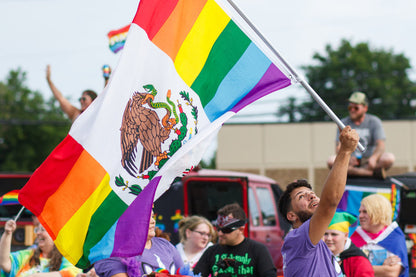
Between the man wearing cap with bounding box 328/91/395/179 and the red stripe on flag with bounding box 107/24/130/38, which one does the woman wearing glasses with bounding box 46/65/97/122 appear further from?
the man wearing cap with bounding box 328/91/395/179

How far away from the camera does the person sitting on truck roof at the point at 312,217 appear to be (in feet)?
12.6

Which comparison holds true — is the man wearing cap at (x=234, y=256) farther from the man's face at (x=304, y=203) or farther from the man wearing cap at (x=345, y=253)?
the man's face at (x=304, y=203)

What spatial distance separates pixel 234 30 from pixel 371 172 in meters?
4.80

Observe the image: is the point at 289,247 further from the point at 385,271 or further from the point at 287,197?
the point at 385,271

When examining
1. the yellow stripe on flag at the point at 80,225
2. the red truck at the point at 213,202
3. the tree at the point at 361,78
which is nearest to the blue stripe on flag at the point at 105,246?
the yellow stripe on flag at the point at 80,225

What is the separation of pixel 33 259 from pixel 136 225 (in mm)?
3077

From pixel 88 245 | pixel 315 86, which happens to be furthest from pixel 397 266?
pixel 315 86

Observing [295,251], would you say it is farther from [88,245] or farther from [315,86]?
[315,86]

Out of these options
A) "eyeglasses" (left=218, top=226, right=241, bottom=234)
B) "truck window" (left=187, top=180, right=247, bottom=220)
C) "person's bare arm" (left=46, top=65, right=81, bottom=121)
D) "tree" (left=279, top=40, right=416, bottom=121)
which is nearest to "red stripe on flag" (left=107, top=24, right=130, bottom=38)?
"person's bare arm" (left=46, top=65, right=81, bottom=121)

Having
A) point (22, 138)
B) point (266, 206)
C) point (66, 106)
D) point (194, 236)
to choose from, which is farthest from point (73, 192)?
point (22, 138)

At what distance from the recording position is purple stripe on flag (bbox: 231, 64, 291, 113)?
4.64m

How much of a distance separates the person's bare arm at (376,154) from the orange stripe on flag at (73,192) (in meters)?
5.16

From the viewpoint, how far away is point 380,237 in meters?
7.12

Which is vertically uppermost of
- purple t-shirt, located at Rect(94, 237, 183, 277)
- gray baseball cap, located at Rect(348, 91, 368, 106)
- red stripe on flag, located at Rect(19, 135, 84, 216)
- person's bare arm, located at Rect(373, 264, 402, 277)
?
gray baseball cap, located at Rect(348, 91, 368, 106)
